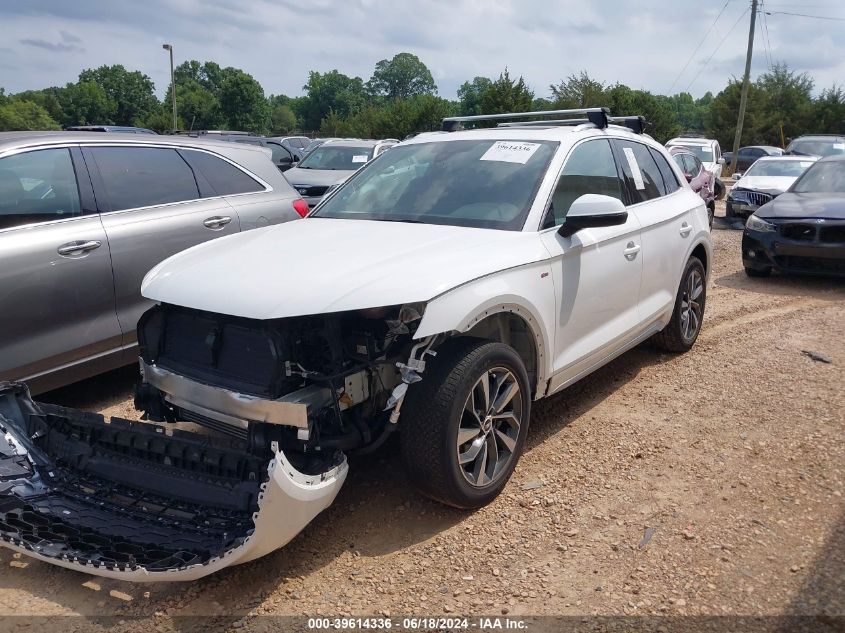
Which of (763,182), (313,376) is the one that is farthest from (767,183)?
(313,376)

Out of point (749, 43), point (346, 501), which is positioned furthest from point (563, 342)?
point (749, 43)

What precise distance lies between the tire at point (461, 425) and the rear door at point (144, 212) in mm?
2435

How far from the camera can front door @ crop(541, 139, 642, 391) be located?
3.93 m

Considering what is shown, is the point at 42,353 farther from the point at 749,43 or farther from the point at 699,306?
the point at 749,43

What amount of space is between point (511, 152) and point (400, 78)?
133m

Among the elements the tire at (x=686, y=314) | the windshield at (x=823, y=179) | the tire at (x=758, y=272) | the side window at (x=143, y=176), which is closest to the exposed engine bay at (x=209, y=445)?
the side window at (x=143, y=176)

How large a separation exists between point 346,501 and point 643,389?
2517 millimetres

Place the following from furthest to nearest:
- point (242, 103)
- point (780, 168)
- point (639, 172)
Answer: point (242, 103) → point (780, 168) → point (639, 172)

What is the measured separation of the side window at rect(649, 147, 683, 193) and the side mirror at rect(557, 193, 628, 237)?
6.39 feet

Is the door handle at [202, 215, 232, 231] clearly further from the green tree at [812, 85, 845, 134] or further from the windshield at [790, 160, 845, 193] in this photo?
the green tree at [812, 85, 845, 134]

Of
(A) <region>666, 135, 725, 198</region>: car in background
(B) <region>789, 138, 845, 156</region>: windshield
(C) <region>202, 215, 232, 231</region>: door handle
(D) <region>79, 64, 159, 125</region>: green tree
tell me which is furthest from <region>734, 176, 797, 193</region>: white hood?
(D) <region>79, 64, 159, 125</region>: green tree

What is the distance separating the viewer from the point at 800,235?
8.56 metres

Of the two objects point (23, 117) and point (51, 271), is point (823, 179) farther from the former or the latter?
point (23, 117)

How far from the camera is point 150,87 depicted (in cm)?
9788
